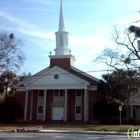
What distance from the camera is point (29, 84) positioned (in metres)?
42.3

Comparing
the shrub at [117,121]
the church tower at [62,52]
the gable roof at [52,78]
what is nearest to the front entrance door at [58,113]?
the gable roof at [52,78]

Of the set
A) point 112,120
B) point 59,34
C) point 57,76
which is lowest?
point 112,120

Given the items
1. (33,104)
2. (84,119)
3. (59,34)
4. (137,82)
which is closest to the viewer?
(137,82)

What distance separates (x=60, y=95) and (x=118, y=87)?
9814 millimetres

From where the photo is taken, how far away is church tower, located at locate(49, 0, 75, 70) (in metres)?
44.6

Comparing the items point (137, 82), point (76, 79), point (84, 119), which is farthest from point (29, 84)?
point (137, 82)

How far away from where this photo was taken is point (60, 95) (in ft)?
141

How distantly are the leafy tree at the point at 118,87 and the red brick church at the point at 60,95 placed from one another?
2.90 metres

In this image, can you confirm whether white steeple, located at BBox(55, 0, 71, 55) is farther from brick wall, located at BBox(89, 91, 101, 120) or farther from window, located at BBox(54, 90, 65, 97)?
brick wall, located at BBox(89, 91, 101, 120)

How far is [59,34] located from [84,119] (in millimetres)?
15598

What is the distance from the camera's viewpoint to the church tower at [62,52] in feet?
146

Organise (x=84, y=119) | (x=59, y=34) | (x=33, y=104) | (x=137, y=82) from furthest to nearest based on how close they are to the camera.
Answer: (x=59, y=34)
(x=33, y=104)
(x=84, y=119)
(x=137, y=82)

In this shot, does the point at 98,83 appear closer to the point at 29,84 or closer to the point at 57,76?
the point at 57,76

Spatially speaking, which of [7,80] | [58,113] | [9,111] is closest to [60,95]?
[58,113]
